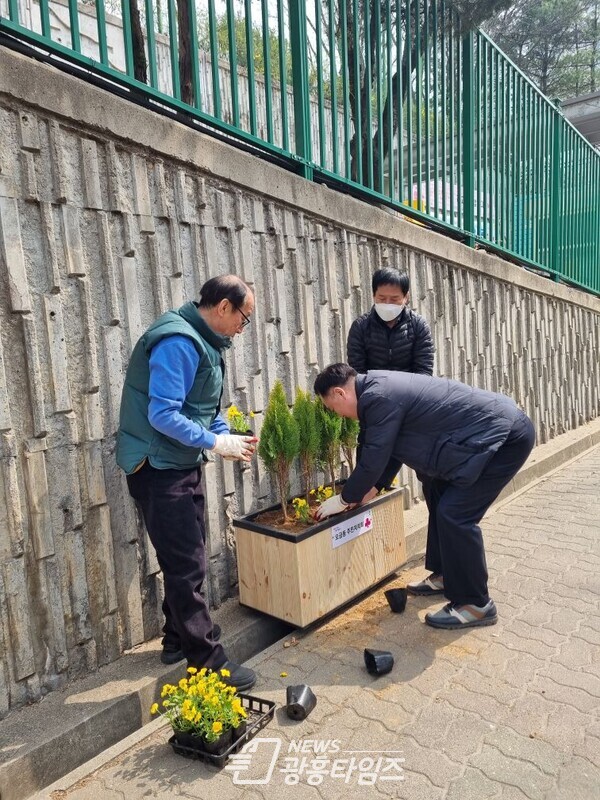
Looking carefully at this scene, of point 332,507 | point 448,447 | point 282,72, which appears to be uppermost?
point 282,72

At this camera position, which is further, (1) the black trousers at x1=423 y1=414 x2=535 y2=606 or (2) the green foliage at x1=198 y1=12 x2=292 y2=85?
(2) the green foliage at x1=198 y1=12 x2=292 y2=85

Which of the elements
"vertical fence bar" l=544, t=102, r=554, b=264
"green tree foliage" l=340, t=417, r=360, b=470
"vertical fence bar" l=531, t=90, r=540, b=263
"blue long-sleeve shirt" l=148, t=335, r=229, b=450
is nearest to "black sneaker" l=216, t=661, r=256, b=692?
"blue long-sleeve shirt" l=148, t=335, r=229, b=450

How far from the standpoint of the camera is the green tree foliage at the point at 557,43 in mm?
20641

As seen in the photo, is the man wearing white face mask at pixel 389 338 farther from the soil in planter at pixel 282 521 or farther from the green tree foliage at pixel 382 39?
the green tree foliage at pixel 382 39

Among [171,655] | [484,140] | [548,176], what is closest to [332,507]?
[171,655]

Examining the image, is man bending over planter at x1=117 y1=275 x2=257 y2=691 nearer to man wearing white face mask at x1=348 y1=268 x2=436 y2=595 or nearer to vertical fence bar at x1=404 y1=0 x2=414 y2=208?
man wearing white face mask at x1=348 y1=268 x2=436 y2=595

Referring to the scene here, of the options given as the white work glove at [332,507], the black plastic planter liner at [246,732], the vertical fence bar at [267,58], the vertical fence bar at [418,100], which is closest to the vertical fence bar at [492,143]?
the vertical fence bar at [418,100]

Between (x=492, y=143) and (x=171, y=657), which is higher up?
(x=492, y=143)

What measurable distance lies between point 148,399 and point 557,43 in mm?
24768

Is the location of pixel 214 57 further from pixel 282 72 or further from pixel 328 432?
pixel 328 432

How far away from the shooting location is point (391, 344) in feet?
14.3

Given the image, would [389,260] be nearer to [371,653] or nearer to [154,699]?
[371,653]

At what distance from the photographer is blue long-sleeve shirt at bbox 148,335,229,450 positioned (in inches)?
107

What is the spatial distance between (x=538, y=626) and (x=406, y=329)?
78.0 inches
